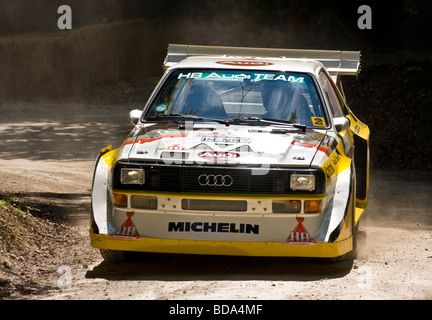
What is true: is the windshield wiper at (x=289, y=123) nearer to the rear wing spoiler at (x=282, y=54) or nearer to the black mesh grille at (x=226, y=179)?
the black mesh grille at (x=226, y=179)

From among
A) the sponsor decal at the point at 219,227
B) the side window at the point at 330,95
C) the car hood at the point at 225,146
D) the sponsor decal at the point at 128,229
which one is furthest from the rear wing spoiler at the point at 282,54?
the sponsor decal at the point at 219,227

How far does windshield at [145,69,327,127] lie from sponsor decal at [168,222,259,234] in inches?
48.7

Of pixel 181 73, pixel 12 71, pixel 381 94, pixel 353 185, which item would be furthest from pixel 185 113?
pixel 12 71

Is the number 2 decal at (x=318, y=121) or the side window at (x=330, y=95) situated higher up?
the side window at (x=330, y=95)

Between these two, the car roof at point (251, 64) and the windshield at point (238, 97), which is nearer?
the windshield at point (238, 97)

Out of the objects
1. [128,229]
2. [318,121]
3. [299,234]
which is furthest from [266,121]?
[128,229]

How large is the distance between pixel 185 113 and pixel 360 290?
2432mm

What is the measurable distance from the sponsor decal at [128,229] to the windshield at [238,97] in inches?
48.9

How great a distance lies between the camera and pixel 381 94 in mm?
19391

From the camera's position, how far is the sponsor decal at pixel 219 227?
670 cm

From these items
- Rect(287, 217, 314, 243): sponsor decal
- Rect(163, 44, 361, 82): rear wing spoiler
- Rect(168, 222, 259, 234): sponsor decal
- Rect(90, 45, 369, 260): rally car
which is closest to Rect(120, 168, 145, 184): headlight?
Rect(90, 45, 369, 260): rally car

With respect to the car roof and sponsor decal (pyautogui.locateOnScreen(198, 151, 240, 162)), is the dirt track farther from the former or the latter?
the car roof

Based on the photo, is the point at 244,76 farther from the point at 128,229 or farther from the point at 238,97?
the point at 128,229

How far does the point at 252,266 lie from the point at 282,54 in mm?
2764
